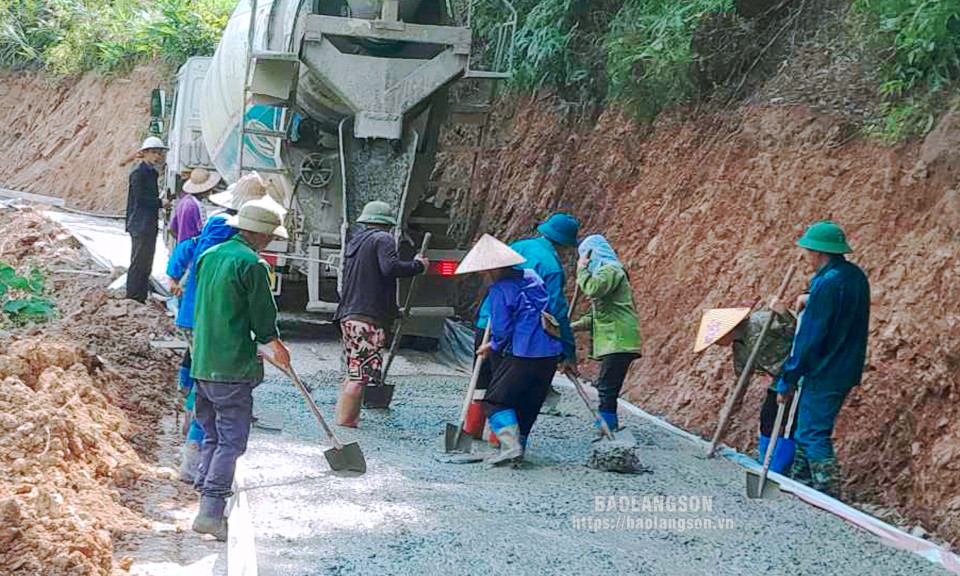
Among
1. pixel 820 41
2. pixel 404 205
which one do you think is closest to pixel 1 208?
pixel 404 205

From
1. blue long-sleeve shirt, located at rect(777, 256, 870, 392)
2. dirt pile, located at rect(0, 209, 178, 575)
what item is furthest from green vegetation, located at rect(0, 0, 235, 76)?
blue long-sleeve shirt, located at rect(777, 256, 870, 392)

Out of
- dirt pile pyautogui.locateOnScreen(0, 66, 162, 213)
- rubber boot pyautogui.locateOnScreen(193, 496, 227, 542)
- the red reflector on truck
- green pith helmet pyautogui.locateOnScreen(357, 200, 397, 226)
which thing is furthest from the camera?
dirt pile pyautogui.locateOnScreen(0, 66, 162, 213)

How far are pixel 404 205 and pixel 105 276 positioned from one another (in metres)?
4.80

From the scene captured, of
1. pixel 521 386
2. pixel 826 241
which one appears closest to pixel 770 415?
pixel 826 241

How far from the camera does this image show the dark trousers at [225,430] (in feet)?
18.4

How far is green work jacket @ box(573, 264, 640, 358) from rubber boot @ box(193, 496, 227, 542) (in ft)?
9.78

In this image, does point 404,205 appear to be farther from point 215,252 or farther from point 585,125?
point 215,252

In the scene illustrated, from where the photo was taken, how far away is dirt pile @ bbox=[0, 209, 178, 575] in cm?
481

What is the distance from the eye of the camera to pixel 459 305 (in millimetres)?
13219

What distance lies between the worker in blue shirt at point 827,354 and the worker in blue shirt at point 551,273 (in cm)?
146

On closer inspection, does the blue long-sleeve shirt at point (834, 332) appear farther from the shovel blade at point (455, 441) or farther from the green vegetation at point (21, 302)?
the green vegetation at point (21, 302)

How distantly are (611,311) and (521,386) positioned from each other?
3.39ft

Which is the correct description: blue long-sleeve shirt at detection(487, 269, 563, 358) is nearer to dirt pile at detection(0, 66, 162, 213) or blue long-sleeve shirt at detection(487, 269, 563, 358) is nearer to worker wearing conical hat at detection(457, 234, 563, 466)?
worker wearing conical hat at detection(457, 234, 563, 466)

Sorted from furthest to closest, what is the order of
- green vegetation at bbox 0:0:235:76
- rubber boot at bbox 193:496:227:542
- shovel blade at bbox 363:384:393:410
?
green vegetation at bbox 0:0:235:76 → shovel blade at bbox 363:384:393:410 → rubber boot at bbox 193:496:227:542
